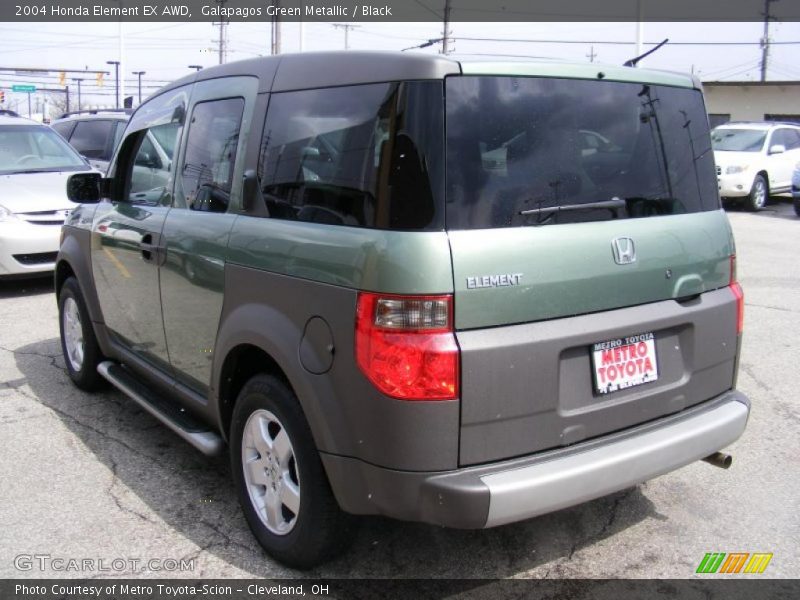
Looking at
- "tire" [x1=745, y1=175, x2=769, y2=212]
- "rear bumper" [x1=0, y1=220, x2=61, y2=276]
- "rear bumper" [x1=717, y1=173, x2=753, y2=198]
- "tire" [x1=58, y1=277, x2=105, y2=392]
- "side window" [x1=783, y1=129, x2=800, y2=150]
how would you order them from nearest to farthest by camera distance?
1. "tire" [x1=58, y1=277, x2=105, y2=392]
2. "rear bumper" [x1=0, y1=220, x2=61, y2=276]
3. "rear bumper" [x1=717, y1=173, x2=753, y2=198]
4. "tire" [x1=745, y1=175, x2=769, y2=212]
5. "side window" [x1=783, y1=129, x2=800, y2=150]

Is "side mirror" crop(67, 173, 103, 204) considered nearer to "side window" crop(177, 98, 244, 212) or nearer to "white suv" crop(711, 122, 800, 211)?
"side window" crop(177, 98, 244, 212)

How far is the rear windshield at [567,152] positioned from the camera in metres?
2.48

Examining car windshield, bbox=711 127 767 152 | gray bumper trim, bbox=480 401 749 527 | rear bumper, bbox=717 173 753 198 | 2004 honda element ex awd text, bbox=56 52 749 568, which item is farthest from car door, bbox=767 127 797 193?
gray bumper trim, bbox=480 401 749 527

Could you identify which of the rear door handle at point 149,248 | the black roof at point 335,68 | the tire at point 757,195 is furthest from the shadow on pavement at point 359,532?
the tire at point 757,195

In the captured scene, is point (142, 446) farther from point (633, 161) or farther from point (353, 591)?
point (633, 161)

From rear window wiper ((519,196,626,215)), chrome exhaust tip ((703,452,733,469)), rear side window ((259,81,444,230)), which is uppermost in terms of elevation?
rear side window ((259,81,444,230))

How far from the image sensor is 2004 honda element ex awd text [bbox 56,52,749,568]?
95.5 inches

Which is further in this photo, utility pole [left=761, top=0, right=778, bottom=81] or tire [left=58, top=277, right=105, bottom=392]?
utility pole [left=761, top=0, right=778, bottom=81]

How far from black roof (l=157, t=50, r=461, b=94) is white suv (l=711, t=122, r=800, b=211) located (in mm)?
15285

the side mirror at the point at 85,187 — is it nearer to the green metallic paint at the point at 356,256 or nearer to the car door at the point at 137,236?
the car door at the point at 137,236

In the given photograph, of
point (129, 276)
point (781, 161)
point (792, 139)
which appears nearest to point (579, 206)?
point (129, 276)

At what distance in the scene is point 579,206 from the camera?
271 cm

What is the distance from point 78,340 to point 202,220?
2.29 meters

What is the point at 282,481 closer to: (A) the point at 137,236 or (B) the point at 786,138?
(A) the point at 137,236
